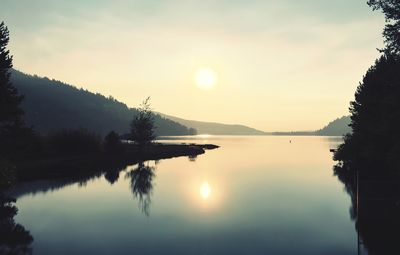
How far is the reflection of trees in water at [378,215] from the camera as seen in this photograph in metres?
22.5

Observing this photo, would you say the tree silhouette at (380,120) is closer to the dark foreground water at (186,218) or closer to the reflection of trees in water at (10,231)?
the dark foreground water at (186,218)

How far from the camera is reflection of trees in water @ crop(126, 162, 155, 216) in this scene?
38.1m

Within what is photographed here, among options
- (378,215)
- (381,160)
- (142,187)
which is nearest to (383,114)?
(381,160)

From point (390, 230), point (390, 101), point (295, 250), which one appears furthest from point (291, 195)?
point (295, 250)

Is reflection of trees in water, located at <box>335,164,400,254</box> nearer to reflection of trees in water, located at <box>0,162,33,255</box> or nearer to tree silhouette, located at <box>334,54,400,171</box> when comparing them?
tree silhouette, located at <box>334,54,400,171</box>

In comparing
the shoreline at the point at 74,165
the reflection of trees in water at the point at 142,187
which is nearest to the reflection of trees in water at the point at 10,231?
the reflection of trees in water at the point at 142,187

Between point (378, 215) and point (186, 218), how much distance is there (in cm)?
1681

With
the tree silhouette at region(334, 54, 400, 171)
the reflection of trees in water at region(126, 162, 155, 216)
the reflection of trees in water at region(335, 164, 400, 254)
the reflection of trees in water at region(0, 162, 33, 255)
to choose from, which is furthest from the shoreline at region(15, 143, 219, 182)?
the tree silhouette at region(334, 54, 400, 171)

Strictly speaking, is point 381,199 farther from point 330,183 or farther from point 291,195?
point 330,183

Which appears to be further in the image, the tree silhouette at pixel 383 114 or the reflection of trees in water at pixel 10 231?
the tree silhouette at pixel 383 114

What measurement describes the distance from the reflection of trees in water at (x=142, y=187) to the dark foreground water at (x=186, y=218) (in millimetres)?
118

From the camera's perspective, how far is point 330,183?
55.6 m

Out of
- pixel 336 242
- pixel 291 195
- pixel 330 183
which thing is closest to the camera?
pixel 336 242

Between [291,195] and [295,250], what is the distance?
23.5 metres
